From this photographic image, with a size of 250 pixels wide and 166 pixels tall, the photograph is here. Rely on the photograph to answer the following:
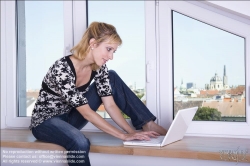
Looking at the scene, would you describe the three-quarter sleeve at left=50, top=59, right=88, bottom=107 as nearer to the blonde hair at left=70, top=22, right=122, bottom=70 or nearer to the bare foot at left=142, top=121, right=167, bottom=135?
the blonde hair at left=70, top=22, right=122, bottom=70

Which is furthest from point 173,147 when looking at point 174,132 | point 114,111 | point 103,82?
point 103,82

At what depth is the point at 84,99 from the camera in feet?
6.89

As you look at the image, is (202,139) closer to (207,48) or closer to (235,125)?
(235,125)

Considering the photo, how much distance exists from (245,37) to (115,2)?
89 cm

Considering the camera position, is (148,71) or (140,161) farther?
(148,71)

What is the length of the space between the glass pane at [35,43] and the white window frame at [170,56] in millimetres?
773

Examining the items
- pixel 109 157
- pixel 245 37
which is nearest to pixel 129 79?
pixel 109 157

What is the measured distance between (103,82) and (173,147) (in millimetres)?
588

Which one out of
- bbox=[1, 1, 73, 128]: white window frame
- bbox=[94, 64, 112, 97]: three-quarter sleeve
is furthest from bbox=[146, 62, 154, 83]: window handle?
bbox=[1, 1, 73, 128]: white window frame

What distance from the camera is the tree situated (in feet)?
7.98

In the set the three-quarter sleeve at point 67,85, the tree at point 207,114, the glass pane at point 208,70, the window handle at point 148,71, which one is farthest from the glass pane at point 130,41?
the three-quarter sleeve at point 67,85

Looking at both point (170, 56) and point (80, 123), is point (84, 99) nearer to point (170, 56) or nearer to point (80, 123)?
point (80, 123)

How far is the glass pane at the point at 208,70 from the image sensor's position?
237 centimetres

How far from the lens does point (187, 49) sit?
8.18 feet
